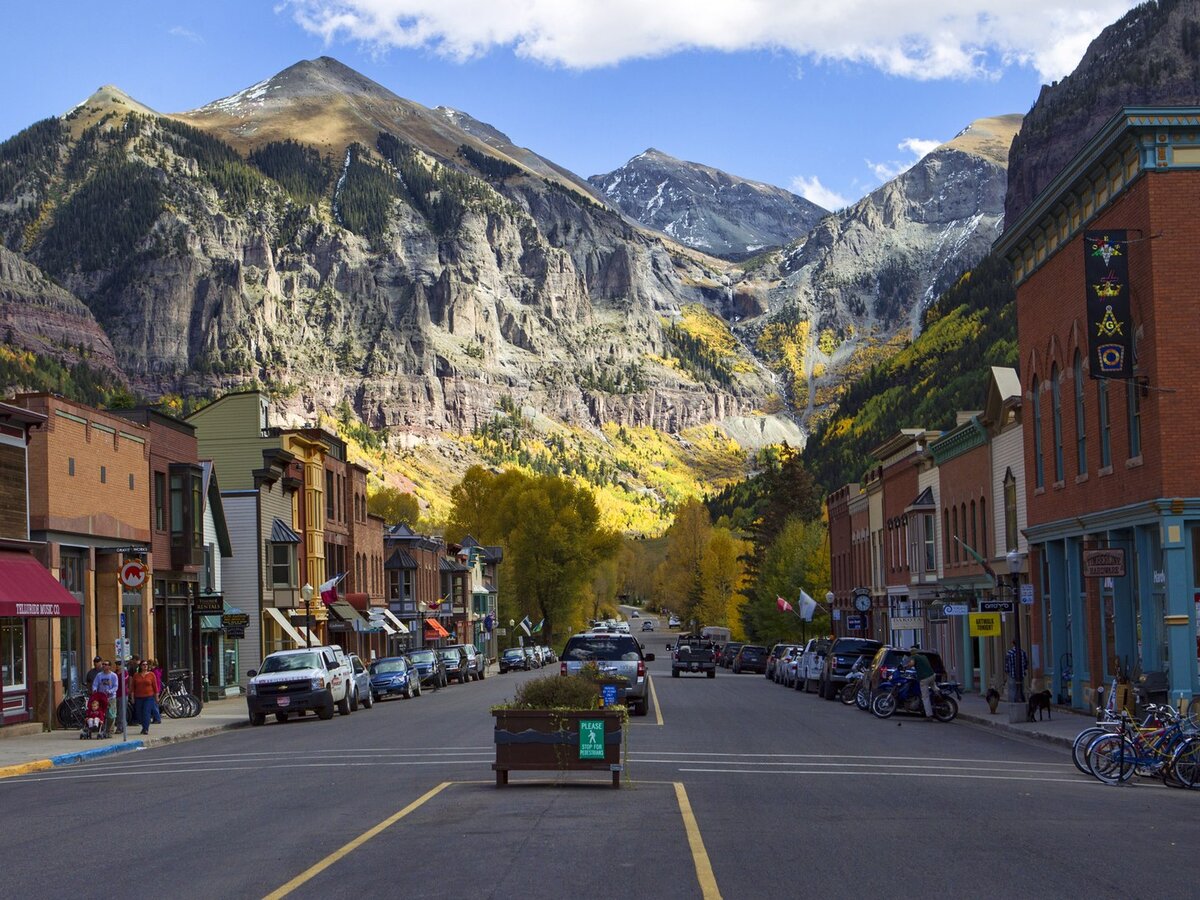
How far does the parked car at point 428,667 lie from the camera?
62.2 m

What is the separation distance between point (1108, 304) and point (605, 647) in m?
14.2

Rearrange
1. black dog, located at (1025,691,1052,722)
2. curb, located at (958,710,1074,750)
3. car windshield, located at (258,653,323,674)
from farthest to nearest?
car windshield, located at (258,653,323,674)
black dog, located at (1025,691,1052,722)
curb, located at (958,710,1074,750)

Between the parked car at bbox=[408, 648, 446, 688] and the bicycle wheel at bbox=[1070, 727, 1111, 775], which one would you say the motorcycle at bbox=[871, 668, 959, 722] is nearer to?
the bicycle wheel at bbox=[1070, 727, 1111, 775]

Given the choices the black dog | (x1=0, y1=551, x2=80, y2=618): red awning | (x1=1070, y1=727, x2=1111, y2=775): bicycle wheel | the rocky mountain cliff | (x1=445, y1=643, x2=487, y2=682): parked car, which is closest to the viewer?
(x1=1070, y1=727, x2=1111, y2=775): bicycle wheel

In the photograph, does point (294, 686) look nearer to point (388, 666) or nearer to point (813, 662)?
point (388, 666)

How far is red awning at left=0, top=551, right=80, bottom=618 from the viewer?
32750 mm

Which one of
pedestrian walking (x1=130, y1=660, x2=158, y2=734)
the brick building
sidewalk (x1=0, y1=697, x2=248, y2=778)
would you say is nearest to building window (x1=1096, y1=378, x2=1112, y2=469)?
the brick building

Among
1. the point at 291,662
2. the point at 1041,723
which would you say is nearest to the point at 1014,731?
the point at 1041,723

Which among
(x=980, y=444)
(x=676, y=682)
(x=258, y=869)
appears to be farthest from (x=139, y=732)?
(x=676, y=682)

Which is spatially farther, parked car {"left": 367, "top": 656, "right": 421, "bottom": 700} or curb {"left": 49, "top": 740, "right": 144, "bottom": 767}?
parked car {"left": 367, "top": 656, "right": 421, "bottom": 700}

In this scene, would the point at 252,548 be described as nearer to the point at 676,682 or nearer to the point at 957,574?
the point at 676,682

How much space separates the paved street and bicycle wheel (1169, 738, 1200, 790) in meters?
0.53

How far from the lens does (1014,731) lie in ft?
108

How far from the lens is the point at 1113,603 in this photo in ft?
111
